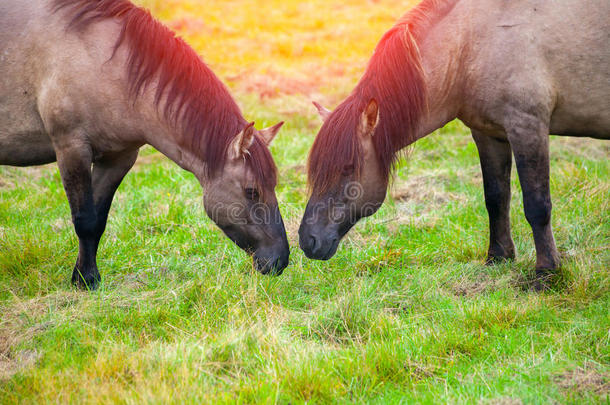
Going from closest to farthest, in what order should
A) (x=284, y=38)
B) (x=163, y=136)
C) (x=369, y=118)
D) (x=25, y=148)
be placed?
(x=369, y=118), (x=163, y=136), (x=25, y=148), (x=284, y=38)

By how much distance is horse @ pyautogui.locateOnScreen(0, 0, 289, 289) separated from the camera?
4078 mm

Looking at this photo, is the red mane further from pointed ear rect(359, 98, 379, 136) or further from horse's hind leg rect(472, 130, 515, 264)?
horse's hind leg rect(472, 130, 515, 264)

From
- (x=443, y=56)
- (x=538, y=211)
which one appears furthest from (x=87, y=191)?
(x=538, y=211)

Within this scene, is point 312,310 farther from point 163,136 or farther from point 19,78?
point 19,78

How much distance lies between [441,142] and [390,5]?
27.4ft

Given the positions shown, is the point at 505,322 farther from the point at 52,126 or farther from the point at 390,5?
the point at 390,5

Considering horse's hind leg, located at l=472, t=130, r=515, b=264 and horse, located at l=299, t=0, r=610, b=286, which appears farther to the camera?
horse's hind leg, located at l=472, t=130, r=515, b=264

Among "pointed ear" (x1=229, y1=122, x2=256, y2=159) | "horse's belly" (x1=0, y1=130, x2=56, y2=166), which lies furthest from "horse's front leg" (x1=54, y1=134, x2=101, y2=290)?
"pointed ear" (x1=229, y1=122, x2=256, y2=159)

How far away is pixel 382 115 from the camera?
4090 millimetres

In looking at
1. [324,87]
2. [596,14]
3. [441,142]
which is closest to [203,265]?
[596,14]

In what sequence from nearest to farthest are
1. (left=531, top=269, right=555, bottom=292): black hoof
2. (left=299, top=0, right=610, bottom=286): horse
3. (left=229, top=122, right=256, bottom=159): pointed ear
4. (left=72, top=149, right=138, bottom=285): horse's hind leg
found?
(left=229, top=122, right=256, bottom=159): pointed ear → (left=299, top=0, right=610, bottom=286): horse → (left=531, top=269, right=555, bottom=292): black hoof → (left=72, top=149, right=138, bottom=285): horse's hind leg

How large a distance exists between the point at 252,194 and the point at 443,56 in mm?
1687

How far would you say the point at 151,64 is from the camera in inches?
162

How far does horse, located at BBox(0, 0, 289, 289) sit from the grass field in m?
0.52
